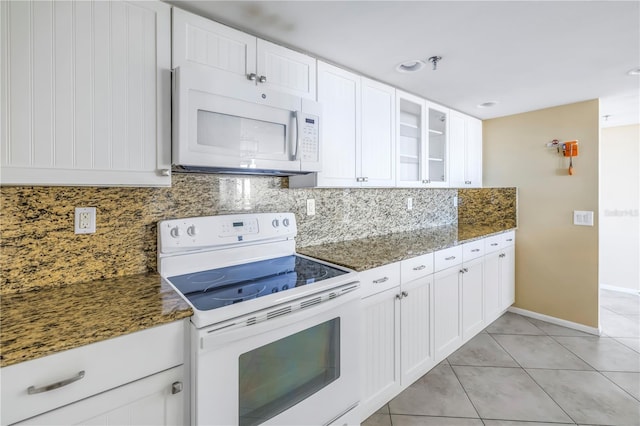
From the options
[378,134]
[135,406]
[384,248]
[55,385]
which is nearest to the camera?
[55,385]

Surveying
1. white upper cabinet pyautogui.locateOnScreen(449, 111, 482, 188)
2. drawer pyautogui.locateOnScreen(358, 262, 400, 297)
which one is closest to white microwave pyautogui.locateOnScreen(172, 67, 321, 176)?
drawer pyautogui.locateOnScreen(358, 262, 400, 297)

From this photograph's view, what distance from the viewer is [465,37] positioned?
170 centimetres

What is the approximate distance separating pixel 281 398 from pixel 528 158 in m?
3.37

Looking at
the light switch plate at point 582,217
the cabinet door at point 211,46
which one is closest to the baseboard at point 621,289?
the light switch plate at point 582,217

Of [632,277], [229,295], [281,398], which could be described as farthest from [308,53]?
[632,277]

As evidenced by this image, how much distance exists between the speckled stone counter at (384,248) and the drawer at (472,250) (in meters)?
0.06

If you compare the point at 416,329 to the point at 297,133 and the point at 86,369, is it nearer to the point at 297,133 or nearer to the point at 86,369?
the point at 297,133

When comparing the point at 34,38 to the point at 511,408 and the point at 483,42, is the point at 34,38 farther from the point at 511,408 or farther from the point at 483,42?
the point at 511,408

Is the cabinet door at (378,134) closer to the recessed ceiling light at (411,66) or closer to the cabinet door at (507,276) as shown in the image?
the recessed ceiling light at (411,66)

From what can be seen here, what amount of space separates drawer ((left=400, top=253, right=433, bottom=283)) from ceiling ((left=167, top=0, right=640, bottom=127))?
1.29m

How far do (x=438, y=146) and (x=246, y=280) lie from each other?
2273mm

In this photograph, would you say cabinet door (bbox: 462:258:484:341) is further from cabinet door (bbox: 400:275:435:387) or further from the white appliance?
the white appliance

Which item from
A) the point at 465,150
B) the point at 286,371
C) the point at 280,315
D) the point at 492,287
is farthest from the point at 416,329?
the point at 465,150

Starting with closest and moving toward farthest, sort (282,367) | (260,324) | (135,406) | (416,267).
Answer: (135,406) < (260,324) < (282,367) < (416,267)
